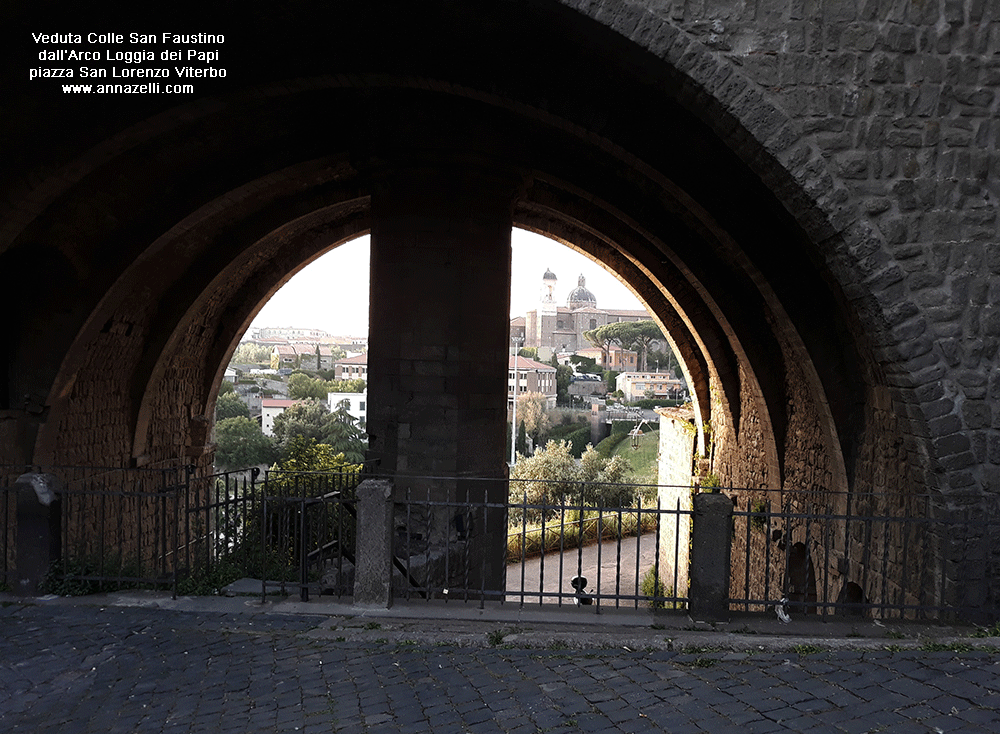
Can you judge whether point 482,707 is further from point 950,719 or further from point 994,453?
point 994,453

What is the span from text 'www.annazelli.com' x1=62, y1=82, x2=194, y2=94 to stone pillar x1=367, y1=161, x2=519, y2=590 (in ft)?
7.70

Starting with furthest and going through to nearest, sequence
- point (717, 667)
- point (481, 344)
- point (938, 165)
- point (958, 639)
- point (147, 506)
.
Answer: point (147, 506) < point (481, 344) < point (938, 165) < point (958, 639) < point (717, 667)

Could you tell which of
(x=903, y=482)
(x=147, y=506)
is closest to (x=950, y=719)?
(x=903, y=482)

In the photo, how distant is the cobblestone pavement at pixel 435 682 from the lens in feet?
13.3

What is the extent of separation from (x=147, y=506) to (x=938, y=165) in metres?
12.7

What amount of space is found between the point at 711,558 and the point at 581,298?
100m

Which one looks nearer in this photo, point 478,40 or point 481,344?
point 478,40

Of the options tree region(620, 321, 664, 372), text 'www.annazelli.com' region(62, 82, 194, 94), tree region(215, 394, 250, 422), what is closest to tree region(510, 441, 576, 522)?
text 'www.annazelli.com' region(62, 82, 194, 94)

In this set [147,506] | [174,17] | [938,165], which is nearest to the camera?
[938,165]

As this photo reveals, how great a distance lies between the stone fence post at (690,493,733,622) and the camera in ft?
17.9

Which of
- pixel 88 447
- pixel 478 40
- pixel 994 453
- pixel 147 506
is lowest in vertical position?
pixel 147 506

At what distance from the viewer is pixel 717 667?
4.79 m

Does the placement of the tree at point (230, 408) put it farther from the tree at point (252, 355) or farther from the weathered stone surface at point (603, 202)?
the tree at point (252, 355)

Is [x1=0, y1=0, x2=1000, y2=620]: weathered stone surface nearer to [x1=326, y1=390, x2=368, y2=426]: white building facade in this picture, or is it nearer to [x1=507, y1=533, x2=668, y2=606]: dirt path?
[x1=507, y1=533, x2=668, y2=606]: dirt path
